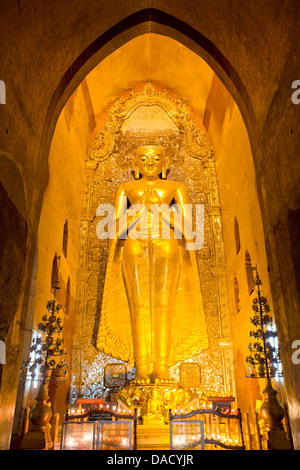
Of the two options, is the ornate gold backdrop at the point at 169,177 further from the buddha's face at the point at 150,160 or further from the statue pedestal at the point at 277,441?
the statue pedestal at the point at 277,441

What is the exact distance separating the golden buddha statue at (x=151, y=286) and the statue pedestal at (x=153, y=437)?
1.05 meters

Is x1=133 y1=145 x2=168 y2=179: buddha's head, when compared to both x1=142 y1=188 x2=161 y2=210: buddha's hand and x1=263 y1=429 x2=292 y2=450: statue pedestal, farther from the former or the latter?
x1=263 y1=429 x2=292 y2=450: statue pedestal

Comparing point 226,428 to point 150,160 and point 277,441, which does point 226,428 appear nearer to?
point 277,441

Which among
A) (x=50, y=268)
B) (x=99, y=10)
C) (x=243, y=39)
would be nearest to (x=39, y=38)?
(x=99, y=10)

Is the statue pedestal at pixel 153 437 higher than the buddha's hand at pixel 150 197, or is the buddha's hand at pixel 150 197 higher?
the buddha's hand at pixel 150 197

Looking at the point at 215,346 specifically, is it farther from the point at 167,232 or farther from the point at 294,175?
the point at 294,175

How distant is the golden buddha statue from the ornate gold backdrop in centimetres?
50

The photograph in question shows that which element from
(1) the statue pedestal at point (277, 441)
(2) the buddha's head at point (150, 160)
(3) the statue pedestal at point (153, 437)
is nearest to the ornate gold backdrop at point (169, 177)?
(2) the buddha's head at point (150, 160)

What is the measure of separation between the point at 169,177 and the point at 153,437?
5244mm

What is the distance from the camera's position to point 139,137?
9195 millimetres

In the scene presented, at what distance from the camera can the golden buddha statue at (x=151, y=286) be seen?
6.88 meters

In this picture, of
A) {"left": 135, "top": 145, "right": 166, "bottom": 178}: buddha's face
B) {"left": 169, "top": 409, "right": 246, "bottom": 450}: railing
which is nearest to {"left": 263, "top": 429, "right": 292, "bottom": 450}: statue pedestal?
{"left": 169, "top": 409, "right": 246, "bottom": 450}: railing

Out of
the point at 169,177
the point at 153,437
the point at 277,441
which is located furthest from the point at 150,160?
the point at 277,441

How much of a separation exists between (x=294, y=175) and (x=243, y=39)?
6.47 ft
